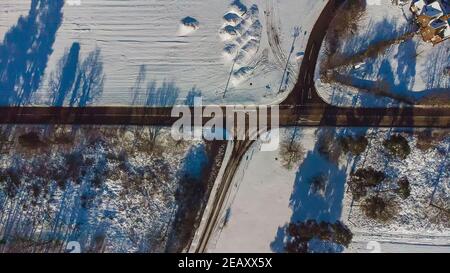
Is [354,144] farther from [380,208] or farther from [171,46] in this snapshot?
[171,46]

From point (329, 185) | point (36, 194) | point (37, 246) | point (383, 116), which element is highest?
point (383, 116)

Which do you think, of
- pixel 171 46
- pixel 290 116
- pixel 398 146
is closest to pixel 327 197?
pixel 398 146

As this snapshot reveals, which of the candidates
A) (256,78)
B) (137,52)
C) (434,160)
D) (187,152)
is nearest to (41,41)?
(137,52)

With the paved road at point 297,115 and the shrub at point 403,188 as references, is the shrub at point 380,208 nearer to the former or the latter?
the shrub at point 403,188

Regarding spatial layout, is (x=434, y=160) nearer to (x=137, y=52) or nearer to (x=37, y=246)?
(x=137, y=52)

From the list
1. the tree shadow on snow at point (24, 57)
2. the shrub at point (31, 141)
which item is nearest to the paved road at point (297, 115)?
the shrub at point (31, 141)
